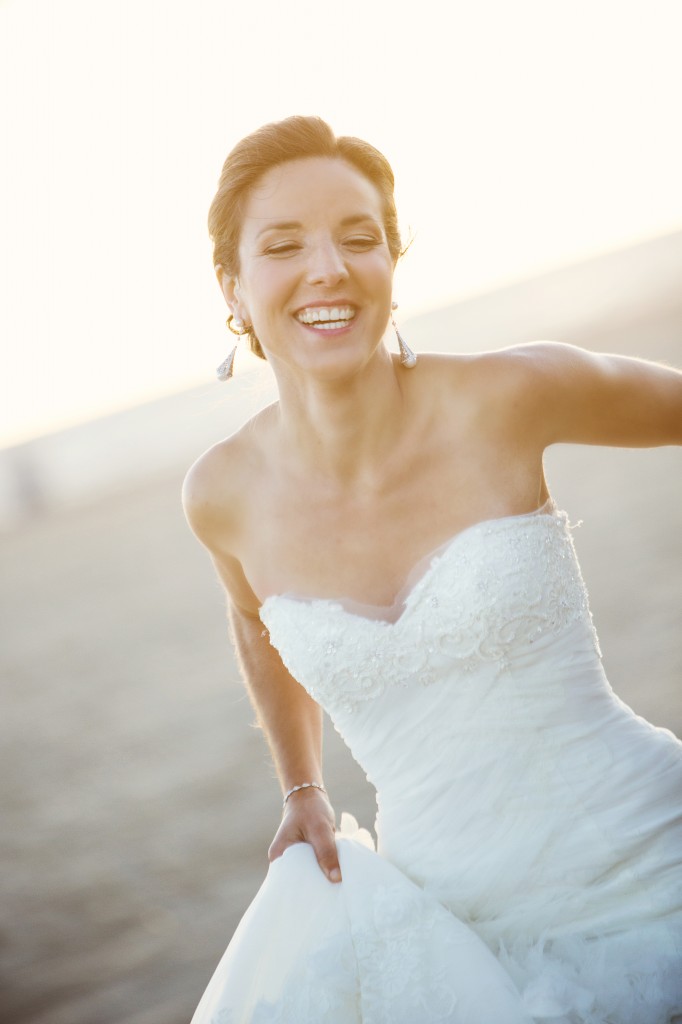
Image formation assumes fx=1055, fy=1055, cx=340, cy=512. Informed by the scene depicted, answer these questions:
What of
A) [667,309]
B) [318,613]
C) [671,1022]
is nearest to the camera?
[671,1022]

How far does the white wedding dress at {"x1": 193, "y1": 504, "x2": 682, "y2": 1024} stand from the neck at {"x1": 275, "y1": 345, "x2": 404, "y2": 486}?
34cm

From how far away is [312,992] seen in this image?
6.97 ft

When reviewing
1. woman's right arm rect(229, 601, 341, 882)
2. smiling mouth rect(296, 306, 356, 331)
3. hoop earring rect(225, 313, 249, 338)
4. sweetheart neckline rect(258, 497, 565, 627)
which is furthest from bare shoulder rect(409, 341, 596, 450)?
woman's right arm rect(229, 601, 341, 882)

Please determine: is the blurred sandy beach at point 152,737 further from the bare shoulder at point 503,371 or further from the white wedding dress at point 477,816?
the white wedding dress at point 477,816

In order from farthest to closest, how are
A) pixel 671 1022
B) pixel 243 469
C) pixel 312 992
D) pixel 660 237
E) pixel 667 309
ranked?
1. pixel 660 237
2. pixel 667 309
3. pixel 243 469
4. pixel 312 992
5. pixel 671 1022

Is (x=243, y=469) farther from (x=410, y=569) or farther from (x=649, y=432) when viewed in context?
(x=649, y=432)

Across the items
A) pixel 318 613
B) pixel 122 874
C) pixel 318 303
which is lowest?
pixel 122 874

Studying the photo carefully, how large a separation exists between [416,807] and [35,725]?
6509mm

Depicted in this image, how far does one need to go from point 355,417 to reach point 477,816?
0.99m

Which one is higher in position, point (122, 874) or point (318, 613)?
point (318, 613)

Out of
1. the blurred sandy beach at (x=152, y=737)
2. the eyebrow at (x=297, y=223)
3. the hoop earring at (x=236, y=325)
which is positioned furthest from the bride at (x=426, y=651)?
the blurred sandy beach at (x=152, y=737)

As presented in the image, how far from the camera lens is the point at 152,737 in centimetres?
739

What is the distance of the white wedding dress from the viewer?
212cm

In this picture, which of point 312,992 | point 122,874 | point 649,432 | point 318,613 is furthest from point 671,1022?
point 122,874
